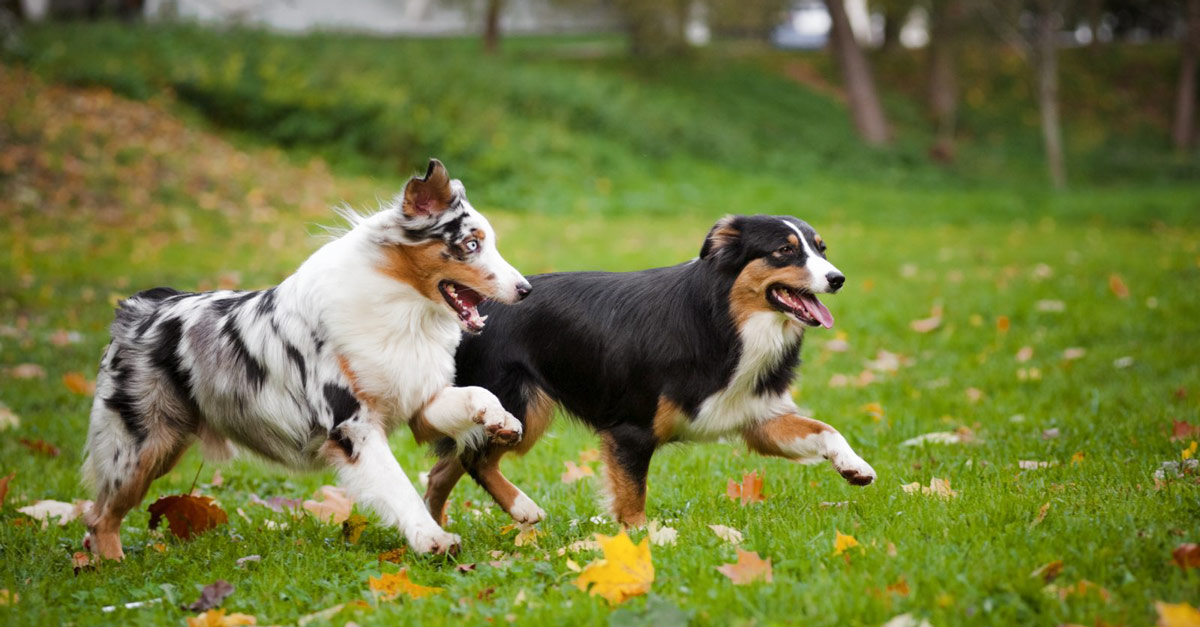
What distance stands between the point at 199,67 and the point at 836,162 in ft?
49.1

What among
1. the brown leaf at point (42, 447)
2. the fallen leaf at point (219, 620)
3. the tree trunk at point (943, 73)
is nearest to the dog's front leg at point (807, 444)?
the fallen leaf at point (219, 620)

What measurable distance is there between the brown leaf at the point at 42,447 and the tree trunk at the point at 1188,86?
99.9ft

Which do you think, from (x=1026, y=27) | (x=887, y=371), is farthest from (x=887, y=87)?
(x=887, y=371)

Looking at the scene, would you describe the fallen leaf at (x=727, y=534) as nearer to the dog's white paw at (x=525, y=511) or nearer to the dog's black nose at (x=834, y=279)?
the dog's white paw at (x=525, y=511)

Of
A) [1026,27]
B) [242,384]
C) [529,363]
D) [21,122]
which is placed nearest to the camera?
[242,384]

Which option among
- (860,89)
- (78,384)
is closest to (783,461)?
(78,384)

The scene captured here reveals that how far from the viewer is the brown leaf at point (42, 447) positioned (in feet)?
22.6

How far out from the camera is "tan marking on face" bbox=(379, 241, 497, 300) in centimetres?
462

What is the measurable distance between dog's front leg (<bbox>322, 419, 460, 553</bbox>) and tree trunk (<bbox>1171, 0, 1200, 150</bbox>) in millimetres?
30558

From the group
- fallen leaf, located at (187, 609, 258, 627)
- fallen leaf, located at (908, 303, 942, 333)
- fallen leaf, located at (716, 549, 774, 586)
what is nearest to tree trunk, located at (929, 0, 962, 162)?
fallen leaf, located at (908, 303, 942, 333)

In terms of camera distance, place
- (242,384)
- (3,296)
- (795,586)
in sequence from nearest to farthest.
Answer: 1. (795,586)
2. (242,384)
3. (3,296)

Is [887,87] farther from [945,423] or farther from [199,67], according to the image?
[945,423]

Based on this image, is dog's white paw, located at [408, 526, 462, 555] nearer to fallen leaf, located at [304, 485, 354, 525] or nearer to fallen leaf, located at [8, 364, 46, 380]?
fallen leaf, located at [304, 485, 354, 525]

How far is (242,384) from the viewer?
488 centimetres
